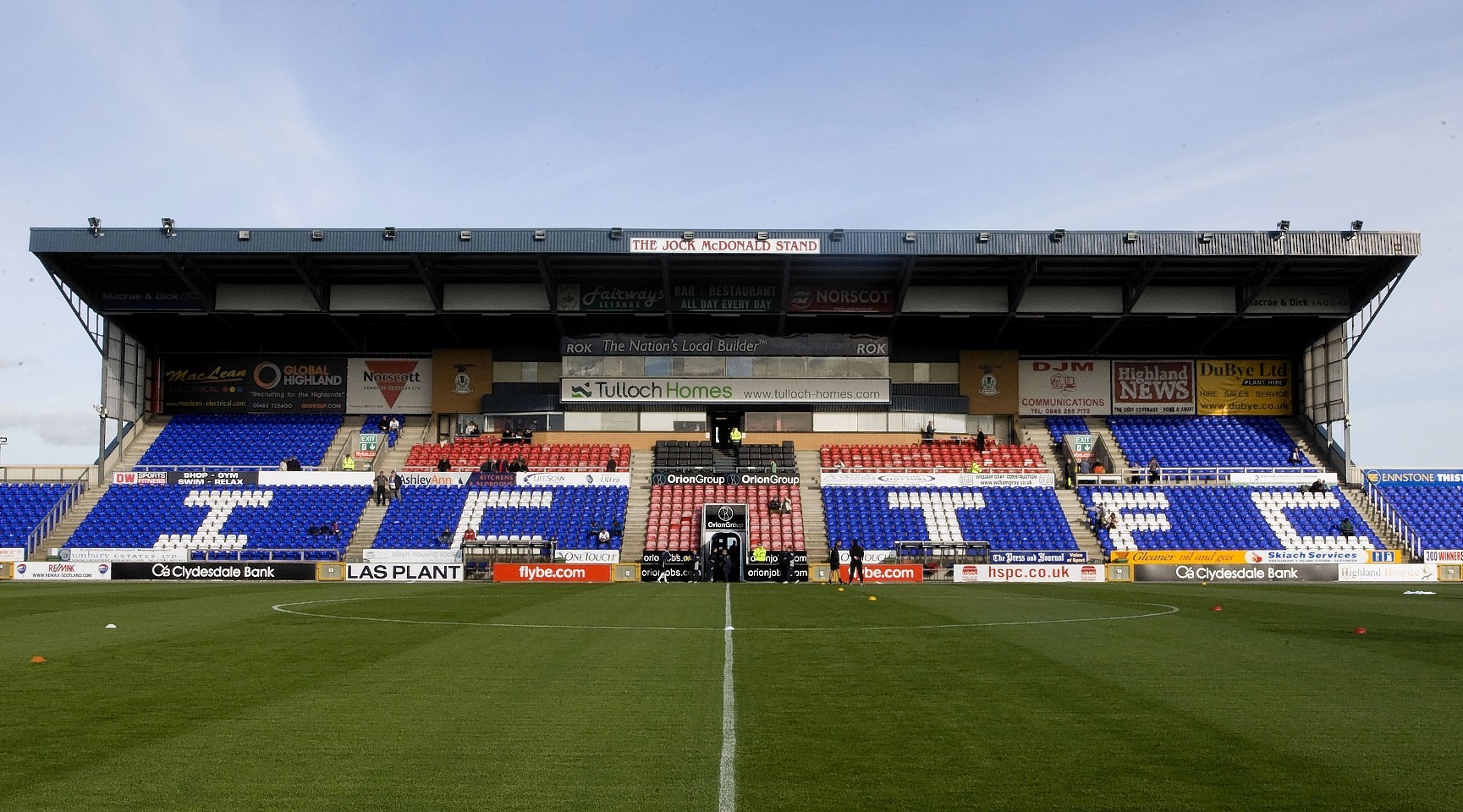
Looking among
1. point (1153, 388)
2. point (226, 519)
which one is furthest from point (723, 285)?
point (226, 519)

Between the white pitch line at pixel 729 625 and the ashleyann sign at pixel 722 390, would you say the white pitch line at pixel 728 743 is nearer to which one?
the white pitch line at pixel 729 625

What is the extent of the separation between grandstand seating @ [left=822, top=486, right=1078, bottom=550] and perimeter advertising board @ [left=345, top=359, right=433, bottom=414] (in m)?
23.0

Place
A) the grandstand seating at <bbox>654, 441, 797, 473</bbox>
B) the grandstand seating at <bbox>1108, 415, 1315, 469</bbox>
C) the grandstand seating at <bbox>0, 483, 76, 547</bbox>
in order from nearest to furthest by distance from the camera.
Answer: the grandstand seating at <bbox>0, 483, 76, 547</bbox> → the grandstand seating at <bbox>654, 441, 797, 473</bbox> → the grandstand seating at <bbox>1108, 415, 1315, 469</bbox>

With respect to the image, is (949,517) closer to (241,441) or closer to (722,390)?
(722,390)

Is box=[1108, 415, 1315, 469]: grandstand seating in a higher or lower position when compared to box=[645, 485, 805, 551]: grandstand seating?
higher

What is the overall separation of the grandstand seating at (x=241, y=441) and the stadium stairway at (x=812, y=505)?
80.6ft

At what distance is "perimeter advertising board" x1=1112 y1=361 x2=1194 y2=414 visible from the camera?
197 ft

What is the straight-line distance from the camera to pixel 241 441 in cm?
5697

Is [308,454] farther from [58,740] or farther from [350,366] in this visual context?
[58,740]

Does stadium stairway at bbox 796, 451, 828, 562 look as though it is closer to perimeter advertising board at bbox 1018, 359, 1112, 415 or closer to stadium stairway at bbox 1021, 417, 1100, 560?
stadium stairway at bbox 1021, 417, 1100, 560

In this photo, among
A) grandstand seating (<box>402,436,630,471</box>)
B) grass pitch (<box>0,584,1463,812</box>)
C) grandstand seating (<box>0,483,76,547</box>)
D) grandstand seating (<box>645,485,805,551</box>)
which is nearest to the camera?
grass pitch (<box>0,584,1463,812</box>)

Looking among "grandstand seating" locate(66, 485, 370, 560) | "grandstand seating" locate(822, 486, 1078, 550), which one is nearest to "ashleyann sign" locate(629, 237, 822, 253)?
"grandstand seating" locate(822, 486, 1078, 550)

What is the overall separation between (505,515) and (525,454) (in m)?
6.32

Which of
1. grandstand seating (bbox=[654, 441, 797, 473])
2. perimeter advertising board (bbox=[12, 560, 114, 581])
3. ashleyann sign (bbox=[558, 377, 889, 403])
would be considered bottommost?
perimeter advertising board (bbox=[12, 560, 114, 581])
